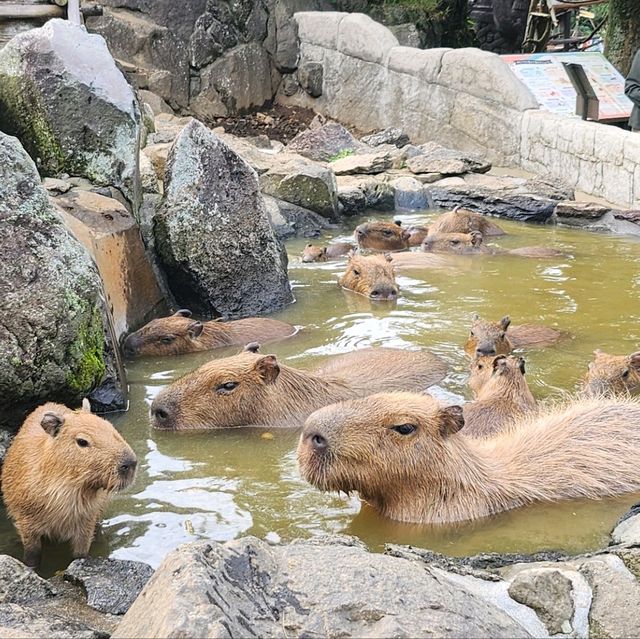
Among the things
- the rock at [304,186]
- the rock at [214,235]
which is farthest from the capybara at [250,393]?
the rock at [304,186]

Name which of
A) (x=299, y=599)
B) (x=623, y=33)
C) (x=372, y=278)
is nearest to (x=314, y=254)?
(x=372, y=278)

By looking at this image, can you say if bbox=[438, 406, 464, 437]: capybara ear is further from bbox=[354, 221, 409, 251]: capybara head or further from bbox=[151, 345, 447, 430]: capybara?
bbox=[354, 221, 409, 251]: capybara head

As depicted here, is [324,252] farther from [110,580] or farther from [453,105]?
[110,580]

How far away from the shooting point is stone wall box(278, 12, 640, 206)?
10.8m

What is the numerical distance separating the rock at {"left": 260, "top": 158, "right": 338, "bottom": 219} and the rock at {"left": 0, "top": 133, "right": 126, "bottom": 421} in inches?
225

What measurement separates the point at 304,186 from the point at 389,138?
181 inches

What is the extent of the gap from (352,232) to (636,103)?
3230mm

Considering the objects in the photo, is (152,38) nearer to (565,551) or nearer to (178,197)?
(178,197)

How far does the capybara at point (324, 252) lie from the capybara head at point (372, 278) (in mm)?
881

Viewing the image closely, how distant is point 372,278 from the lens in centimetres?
767

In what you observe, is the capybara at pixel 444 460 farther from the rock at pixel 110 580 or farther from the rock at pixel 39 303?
the rock at pixel 39 303

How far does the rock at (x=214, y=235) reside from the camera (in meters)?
7.10

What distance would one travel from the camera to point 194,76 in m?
16.4

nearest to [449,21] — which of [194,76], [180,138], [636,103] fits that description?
[194,76]
